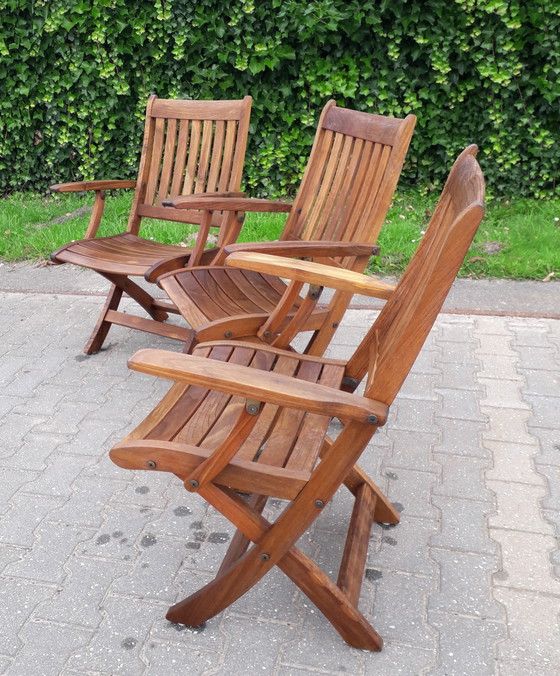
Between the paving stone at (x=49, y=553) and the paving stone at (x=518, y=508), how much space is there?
150cm

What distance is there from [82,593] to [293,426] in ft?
2.88

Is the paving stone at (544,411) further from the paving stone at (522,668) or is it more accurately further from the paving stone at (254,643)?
the paving stone at (254,643)

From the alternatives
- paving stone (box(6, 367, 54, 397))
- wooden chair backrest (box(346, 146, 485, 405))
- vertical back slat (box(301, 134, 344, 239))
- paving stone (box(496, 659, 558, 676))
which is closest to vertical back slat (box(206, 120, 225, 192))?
vertical back slat (box(301, 134, 344, 239))

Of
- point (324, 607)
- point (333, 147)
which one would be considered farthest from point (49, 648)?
point (333, 147)

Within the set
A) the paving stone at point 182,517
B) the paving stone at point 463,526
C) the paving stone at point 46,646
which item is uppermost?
the paving stone at point 463,526

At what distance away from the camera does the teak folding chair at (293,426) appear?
67.2 inches

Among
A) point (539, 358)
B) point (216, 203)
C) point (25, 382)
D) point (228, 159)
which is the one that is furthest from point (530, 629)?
point (228, 159)

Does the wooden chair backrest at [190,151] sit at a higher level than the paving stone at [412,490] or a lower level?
higher

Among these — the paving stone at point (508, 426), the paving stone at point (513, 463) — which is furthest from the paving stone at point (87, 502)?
the paving stone at point (508, 426)

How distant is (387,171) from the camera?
9.90ft

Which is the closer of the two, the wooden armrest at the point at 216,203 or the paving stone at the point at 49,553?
the paving stone at the point at 49,553

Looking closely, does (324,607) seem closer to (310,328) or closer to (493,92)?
(310,328)

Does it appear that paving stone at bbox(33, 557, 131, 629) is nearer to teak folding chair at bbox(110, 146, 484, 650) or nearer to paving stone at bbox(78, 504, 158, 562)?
paving stone at bbox(78, 504, 158, 562)

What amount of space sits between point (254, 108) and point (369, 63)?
0.99 m
